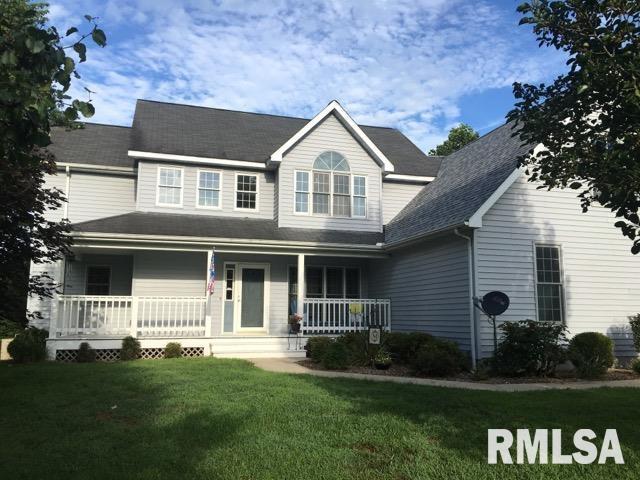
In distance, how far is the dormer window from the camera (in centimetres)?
1772

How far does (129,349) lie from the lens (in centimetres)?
1407

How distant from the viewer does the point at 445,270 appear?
14.0m

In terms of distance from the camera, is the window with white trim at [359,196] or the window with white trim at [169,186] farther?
the window with white trim at [359,196]

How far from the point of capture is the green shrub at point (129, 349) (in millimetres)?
14031

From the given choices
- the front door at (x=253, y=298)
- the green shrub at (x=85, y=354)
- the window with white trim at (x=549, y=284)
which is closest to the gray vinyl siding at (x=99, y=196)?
the front door at (x=253, y=298)

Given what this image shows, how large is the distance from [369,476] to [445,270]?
9805 mm

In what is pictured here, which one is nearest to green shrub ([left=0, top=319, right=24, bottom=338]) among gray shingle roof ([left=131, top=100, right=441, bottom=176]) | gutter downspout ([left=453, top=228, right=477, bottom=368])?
gray shingle roof ([left=131, top=100, right=441, bottom=176])

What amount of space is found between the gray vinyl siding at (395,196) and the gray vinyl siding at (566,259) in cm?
599

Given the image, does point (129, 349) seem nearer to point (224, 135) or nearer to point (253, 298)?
point (253, 298)

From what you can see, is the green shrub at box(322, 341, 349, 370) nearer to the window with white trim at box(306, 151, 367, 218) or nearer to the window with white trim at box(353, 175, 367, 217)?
the window with white trim at box(306, 151, 367, 218)

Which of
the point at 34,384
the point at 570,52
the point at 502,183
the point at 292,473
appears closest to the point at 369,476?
the point at 292,473

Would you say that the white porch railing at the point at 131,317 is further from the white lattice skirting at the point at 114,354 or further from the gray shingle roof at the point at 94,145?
the gray shingle roof at the point at 94,145

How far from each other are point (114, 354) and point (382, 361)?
741cm

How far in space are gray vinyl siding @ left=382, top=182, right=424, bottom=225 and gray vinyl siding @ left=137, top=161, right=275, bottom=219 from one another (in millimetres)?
4012
